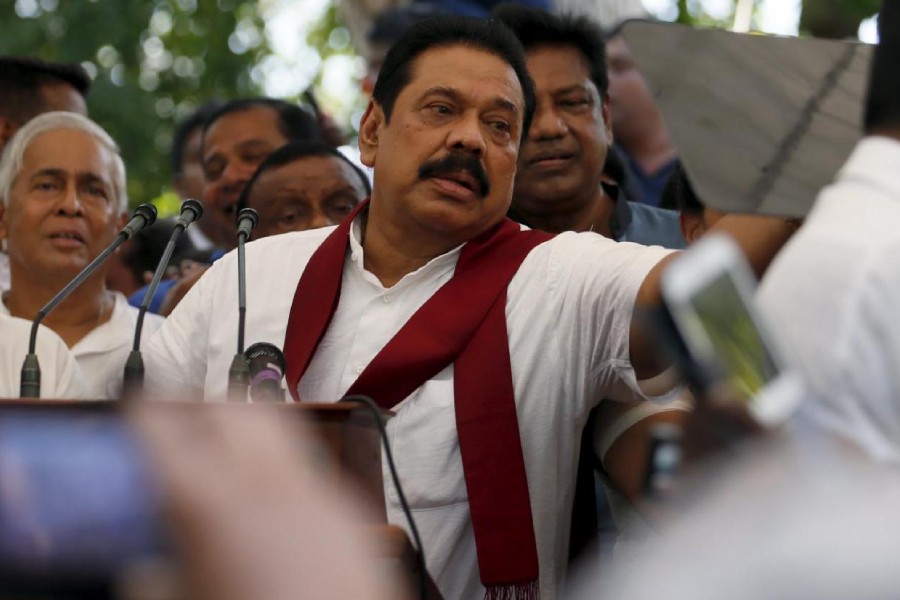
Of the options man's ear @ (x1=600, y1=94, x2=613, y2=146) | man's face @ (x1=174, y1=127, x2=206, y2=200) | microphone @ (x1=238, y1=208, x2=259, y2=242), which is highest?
microphone @ (x1=238, y1=208, x2=259, y2=242)

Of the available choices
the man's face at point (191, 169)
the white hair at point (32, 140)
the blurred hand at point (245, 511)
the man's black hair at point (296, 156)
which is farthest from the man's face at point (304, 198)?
the blurred hand at point (245, 511)

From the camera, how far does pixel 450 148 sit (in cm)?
446

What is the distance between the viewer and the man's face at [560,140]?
5.30 metres

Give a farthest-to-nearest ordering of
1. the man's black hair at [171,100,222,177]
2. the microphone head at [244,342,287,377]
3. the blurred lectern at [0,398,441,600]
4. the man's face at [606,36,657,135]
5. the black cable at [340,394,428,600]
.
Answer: the man's black hair at [171,100,222,177], the man's face at [606,36,657,135], the microphone head at [244,342,287,377], the black cable at [340,394,428,600], the blurred lectern at [0,398,441,600]

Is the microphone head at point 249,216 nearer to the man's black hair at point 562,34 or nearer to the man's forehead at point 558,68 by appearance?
the man's forehead at point 558,68

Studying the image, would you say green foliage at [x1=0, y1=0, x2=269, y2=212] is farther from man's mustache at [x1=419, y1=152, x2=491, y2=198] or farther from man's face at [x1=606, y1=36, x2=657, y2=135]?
man's mustache at [x1=419, y1=152, x2=491, y2=198]

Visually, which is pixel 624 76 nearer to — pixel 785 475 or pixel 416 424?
pixel 416 424

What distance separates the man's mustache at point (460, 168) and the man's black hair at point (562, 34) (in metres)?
1.24

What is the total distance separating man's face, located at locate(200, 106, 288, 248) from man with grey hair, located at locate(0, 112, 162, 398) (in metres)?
0.82

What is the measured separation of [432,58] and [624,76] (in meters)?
2.24

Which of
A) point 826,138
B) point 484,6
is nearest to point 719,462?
point 826,138

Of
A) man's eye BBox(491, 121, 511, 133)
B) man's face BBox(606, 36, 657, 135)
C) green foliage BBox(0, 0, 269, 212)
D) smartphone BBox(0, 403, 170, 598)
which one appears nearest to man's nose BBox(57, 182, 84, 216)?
man's eye BBox(491, 121, 511, 133)

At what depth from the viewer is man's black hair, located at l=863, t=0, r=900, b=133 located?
197cm

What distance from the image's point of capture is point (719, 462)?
5.75ft
